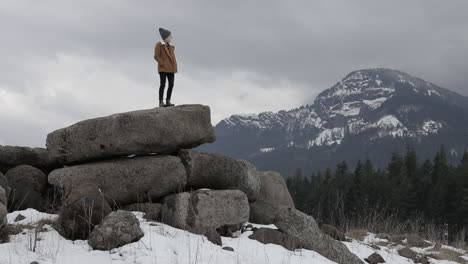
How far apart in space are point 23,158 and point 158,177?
4.92 m

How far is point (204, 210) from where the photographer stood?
11008 mm

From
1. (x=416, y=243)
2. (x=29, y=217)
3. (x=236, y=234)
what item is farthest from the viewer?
(x=416, y=243)

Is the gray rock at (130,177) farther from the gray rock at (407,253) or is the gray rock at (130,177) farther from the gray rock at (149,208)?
the gray rock at (407,253)

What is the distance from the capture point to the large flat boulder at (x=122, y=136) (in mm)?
12258

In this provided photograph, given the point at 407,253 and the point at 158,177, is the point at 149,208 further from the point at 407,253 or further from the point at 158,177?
the point at 407,253

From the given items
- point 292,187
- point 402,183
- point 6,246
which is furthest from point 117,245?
point 292,187

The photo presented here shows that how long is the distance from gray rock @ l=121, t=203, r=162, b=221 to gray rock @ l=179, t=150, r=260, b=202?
56.3 inches

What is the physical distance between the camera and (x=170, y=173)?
1251 centimetres

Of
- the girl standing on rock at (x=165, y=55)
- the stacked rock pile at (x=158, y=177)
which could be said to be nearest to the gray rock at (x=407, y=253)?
the stacked rock pile at (x=158, y=177)

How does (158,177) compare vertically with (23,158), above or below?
below

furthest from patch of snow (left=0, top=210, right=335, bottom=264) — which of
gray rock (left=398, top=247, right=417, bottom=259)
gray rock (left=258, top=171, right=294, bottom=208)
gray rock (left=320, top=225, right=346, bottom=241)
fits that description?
gray rock (left=258, top=171, right=294, bottom=208)

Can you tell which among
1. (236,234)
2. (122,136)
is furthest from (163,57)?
(236,234)

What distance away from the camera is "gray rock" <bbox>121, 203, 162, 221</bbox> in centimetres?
1149

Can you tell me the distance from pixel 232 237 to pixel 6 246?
5152mm
